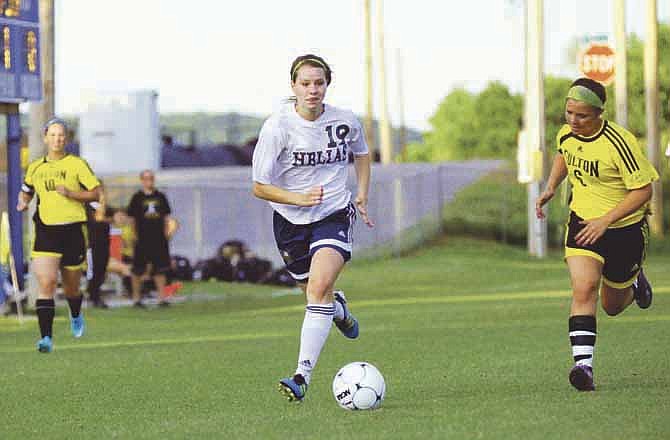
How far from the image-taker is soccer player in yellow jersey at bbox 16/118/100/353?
16.1 m

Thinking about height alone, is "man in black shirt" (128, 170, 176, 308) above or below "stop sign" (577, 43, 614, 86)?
below

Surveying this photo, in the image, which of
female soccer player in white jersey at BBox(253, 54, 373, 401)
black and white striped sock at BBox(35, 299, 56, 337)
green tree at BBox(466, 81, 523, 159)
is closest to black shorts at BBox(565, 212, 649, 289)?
female soccer player in white jersey at BBox(253, 54, 373, 401)

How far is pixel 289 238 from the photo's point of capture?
11.0 m

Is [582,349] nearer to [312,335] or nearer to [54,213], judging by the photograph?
[312,335]

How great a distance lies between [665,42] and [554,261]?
3597cm

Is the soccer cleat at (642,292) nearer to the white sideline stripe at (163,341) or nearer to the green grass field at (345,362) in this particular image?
the green grass field at (345,362)

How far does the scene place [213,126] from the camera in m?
78.4

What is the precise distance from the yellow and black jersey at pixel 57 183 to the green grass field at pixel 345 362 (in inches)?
54.8

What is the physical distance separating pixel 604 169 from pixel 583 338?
1100 millimetres

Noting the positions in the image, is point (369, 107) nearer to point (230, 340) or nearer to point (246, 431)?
point (230, 340)

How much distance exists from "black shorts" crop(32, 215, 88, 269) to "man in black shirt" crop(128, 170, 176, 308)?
350 inches

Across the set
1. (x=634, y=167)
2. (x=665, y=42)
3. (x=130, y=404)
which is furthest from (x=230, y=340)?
(x=665, y=42)

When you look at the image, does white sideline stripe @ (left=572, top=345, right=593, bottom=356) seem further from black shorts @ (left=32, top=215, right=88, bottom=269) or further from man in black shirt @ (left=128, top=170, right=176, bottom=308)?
man in black shirt @ (left=128, top=170, right=176, bottom=308)

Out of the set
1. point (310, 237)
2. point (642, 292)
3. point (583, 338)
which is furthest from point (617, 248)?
point (310, 237)
